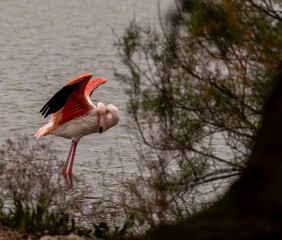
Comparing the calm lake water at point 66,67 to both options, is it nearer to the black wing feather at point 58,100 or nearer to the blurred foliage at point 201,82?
the blurred foliage at point 201,82

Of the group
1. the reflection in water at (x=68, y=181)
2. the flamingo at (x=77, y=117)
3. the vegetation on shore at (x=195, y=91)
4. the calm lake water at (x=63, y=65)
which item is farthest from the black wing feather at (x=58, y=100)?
the vegetation on shore at (x=195, y=91)

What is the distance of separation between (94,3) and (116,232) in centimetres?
3895

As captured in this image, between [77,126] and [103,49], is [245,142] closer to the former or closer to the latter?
[77,126]

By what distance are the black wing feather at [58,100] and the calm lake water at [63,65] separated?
1055mm

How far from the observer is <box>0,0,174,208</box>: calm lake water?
1077cm

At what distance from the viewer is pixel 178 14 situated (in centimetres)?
578

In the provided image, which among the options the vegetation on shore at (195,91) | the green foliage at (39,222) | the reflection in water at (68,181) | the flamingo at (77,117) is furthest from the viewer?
the flamingo at (77,117)

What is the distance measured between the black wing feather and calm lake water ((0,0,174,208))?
1.06 m

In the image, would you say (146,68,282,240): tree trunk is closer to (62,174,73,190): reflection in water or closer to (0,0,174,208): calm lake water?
(0,0,174,208): calm lake water

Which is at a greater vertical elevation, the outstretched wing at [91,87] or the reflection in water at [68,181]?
the outstretched wing at [91,87]

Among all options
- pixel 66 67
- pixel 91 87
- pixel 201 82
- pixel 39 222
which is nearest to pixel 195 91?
pixel 201 82

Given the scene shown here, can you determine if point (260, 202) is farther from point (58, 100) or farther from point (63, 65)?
point (63, 65)

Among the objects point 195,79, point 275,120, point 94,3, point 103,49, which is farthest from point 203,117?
point 94,3

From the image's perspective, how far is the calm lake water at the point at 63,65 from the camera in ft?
35.3
